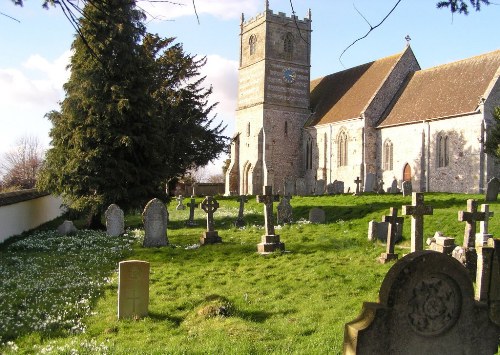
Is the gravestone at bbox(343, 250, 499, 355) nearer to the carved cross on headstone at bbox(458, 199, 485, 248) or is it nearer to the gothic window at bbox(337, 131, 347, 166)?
the carved cross on headstone at bbox(458, 199, 485, 248)

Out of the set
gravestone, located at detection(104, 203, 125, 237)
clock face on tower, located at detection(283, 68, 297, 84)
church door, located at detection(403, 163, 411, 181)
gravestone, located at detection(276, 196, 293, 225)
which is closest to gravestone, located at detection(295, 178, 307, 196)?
church door, located at detection(403, 163, 411, 181)

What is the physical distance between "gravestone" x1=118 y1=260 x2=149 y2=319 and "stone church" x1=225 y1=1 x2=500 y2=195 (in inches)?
715

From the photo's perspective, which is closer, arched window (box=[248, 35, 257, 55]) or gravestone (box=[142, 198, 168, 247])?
gravestone (box=[142, 198, 168, 247])

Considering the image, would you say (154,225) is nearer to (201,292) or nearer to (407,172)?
(201,292)

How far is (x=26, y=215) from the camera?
69.4 feet

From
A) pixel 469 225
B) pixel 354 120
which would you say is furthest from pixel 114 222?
pixel 354 120

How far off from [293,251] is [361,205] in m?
7.99

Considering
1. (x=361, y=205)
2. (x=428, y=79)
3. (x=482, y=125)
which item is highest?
(x=428, y=79)

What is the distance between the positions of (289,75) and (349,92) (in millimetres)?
4685

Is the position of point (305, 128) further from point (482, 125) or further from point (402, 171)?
point (482, 125)

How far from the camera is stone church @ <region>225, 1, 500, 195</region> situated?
27.1 m

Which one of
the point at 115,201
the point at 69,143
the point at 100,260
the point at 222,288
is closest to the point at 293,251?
the point at 222,288

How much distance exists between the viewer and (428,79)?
3162cm

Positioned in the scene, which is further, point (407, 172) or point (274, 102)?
point (274, 102)
